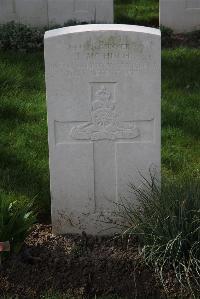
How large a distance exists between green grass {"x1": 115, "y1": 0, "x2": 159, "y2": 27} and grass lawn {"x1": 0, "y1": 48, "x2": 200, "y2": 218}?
1.46 metres

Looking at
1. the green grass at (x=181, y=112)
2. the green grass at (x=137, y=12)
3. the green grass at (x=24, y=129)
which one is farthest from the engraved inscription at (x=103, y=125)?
the green grass at (x=137, y=12)

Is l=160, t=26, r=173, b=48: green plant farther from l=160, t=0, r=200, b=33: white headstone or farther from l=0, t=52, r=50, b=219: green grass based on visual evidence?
l=0, t=52, r=50, b=219: green grass

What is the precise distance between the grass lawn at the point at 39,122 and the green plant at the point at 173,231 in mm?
895

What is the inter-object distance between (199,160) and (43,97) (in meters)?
1.98

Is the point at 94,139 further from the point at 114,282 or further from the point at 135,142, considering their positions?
the point at 114,282

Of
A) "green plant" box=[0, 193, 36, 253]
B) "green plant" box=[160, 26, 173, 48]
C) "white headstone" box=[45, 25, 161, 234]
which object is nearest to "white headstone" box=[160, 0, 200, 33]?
"green plant" box=[160, 26, 173, 48]

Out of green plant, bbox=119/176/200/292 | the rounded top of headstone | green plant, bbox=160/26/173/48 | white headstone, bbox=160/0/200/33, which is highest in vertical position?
white headstone, bbox=160/0/200/33

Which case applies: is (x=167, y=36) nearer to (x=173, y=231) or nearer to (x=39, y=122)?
(x=39, y=122)

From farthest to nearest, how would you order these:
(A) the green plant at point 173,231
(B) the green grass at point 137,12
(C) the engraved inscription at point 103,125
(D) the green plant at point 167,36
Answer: (B) the green grass at point 137,12 → (D) the green plant at point 167,36 → (C) the engraved inscription at point 103,125 → (A) the green plant at point 173,231

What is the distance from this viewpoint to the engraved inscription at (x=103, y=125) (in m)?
4.23

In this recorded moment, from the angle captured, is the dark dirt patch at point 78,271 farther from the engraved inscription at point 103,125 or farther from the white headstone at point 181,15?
the white headstone at point 181,15

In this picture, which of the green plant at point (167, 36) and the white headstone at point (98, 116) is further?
the green plant at point (167, 36)

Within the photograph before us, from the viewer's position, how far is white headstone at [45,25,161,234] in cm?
414

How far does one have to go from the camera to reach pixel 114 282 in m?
3.99
